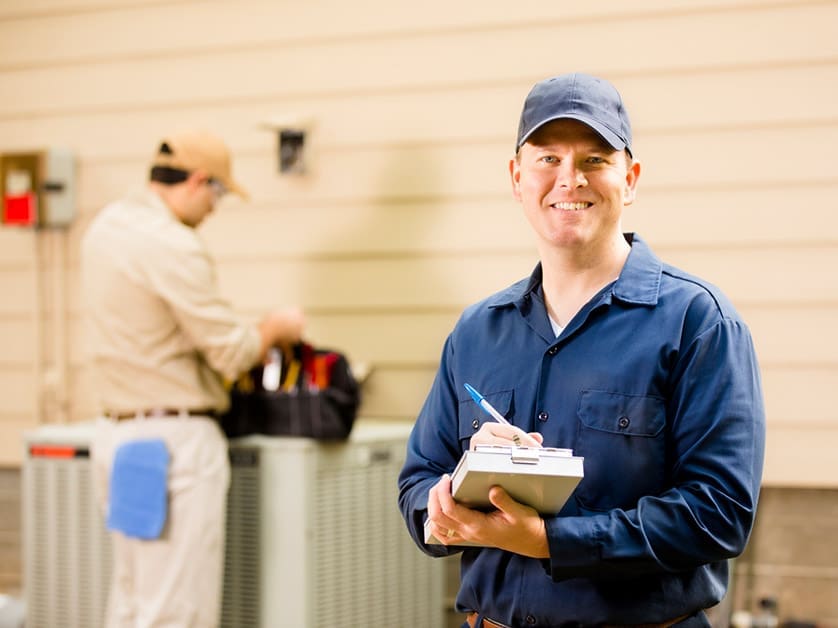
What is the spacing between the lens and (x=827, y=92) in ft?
11.8

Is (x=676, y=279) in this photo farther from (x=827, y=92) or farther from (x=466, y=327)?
(x=827, y=92)

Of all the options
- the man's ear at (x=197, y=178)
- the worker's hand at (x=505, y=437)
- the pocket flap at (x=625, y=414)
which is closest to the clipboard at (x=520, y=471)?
the worker's hand at (x=505, y=437)

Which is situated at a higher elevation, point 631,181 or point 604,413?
point 631,181

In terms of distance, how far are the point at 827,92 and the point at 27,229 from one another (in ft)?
10.9

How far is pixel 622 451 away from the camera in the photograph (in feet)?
5.37

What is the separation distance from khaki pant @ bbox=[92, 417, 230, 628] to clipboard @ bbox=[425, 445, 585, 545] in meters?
2.09

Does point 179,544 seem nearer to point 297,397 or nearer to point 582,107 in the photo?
point 297,397

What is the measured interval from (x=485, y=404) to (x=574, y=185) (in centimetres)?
38

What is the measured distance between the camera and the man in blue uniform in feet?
5.16

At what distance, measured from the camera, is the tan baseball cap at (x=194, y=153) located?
361 cm

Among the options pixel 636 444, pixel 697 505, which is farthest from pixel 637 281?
pixel 697 505

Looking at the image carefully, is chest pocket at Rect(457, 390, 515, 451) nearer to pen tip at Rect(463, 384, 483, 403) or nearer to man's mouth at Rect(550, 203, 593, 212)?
pen tip at Rect(463, 384, 483, 403)

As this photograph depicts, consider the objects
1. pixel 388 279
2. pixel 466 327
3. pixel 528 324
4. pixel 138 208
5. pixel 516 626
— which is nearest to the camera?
pixel 516 626

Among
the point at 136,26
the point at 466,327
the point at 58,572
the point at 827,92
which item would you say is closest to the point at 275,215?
the point at 136,26
